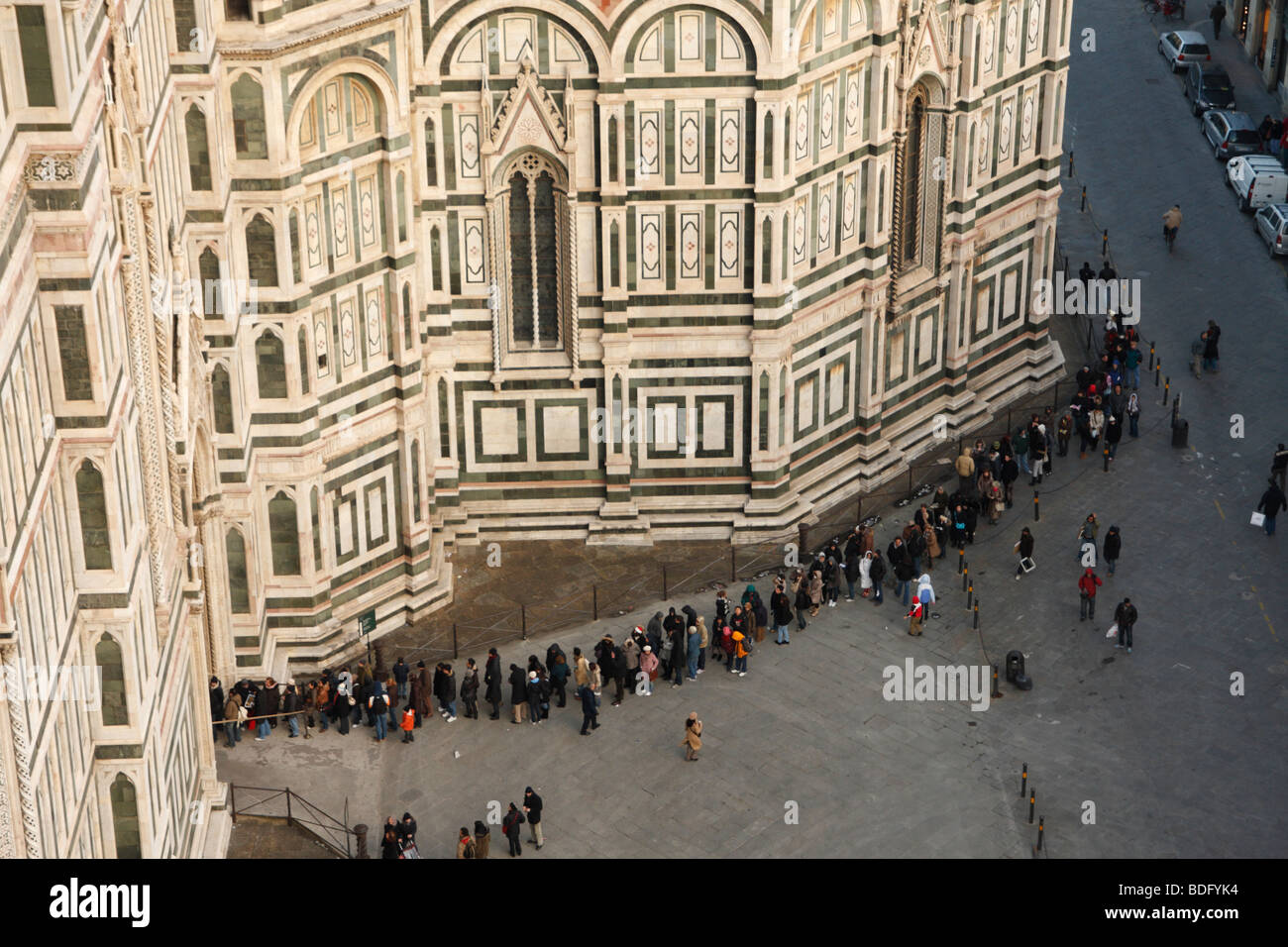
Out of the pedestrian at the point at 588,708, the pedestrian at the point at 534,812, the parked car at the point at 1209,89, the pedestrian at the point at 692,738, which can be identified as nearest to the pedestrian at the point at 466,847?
the pedestrian at the point at 534,812

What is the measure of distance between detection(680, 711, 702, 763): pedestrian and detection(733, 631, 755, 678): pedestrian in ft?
9.68

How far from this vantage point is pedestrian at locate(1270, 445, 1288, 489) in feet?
196

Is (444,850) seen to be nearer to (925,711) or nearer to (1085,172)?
(925,711)

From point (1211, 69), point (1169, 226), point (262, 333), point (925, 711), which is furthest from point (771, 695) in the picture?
point (1211, 69)

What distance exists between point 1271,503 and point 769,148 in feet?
51.4

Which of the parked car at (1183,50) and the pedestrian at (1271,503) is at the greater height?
the parked car at (1183,50)

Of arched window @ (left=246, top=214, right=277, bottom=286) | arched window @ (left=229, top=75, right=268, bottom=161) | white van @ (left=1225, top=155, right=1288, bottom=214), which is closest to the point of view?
arched window @ (left=229, top=75, right=268, bottom=161)

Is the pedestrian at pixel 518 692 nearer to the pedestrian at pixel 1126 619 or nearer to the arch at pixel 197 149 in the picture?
the arch at pixel 197 149

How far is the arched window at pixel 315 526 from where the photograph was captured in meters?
52.1

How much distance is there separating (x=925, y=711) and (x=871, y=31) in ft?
56.1

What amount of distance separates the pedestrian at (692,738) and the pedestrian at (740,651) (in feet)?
9.68

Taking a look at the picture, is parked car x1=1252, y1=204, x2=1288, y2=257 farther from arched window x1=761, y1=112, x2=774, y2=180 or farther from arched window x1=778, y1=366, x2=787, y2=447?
arched window x1=761, y1=112, x2=774, y2=180

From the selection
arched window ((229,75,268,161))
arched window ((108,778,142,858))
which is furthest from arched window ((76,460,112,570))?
Result: arched window ((229,75,268,161))

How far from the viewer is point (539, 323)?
56.9 m
